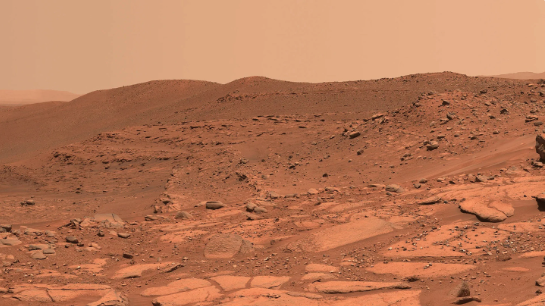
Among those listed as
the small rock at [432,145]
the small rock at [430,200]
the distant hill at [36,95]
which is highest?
the distant hill at [36,95]

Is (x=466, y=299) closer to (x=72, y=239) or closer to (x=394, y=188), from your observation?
(x=394, y=188)

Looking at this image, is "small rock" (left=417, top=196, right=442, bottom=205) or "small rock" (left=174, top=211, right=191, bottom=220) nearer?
"small rock" (left=417, top=196, right=442, bottom=205)

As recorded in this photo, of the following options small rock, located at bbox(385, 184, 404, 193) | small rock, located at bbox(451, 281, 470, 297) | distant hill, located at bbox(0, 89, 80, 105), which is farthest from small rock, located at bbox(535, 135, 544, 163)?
distant hill, located at bbox(0, 89, 80, 105)

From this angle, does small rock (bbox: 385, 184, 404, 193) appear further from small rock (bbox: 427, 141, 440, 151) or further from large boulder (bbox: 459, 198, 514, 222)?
small rock (bbox: 427, 141, 440, 151)

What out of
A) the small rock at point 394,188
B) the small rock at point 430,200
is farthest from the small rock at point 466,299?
the small rock at point 394,188

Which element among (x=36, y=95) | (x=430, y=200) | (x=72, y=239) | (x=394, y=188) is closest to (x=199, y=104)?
(x=394, y=188)

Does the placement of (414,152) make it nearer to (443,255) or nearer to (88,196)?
(443,255)

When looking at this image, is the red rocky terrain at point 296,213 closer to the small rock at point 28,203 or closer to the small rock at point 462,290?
the small rock at point 462,290

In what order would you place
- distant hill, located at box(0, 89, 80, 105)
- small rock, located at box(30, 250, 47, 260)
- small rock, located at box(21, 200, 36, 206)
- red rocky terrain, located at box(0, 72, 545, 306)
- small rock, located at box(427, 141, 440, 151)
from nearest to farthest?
red rocky terrain, located at box(0, 72, 545, 306)
small rock, located at box(30, 250, 47, 260)
small rock, located at box(427, 141, 440, 151)
small rock, located at box(21, 200, 36, 206)
distant hill, located at box(0, 89, 80, 105)
